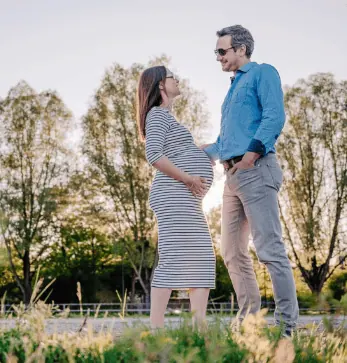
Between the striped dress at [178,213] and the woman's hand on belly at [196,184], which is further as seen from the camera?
the woman's hand on belly at [196,184]

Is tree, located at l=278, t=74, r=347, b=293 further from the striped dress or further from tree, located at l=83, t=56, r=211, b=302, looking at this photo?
the striped dress

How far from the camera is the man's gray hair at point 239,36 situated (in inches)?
212

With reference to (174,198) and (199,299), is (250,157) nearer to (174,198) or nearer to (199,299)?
(174,198)

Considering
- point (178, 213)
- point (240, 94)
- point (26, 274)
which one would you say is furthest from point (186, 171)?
point (26, 274)

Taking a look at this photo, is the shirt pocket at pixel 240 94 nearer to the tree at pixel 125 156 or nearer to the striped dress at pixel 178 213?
the striped dress at pixel 178 213

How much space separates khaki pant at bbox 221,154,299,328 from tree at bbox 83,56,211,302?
2583 centimetres

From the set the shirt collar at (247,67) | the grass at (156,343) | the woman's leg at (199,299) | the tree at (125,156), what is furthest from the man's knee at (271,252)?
the tree at (125,156)

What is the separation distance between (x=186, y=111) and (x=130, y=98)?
9.40 feet

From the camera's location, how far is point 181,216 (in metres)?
4.75

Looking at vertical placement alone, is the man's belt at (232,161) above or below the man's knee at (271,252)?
above

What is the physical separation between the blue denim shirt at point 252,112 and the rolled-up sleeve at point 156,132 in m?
0.50

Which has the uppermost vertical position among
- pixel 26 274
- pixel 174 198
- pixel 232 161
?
pixel 26 274

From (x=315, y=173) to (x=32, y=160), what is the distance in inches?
564

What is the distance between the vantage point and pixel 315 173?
32.9m
